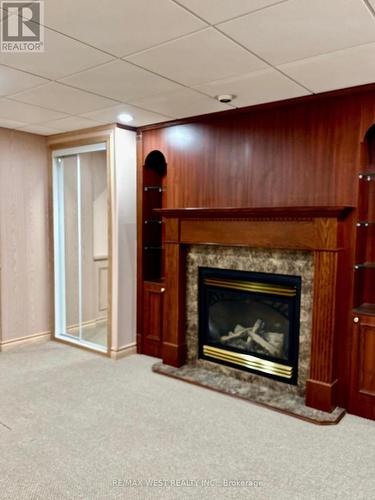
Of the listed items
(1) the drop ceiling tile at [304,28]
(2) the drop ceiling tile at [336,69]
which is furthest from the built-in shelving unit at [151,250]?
(1) the drop ceiling tile at [304,28]

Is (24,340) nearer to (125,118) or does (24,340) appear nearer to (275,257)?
(125,118)

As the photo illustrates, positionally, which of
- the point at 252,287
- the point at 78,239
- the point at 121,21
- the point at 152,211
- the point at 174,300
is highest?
the point at 121,21

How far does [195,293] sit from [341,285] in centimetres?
144

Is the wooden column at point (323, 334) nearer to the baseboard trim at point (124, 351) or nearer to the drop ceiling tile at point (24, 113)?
the baseboard trim at point (124, 351)

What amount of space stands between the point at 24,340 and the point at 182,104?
3226 millimetres

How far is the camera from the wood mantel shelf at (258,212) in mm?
2975

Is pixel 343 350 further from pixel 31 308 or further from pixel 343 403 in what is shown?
pixel 31 308

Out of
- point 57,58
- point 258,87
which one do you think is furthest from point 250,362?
point 57,58

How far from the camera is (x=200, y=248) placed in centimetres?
396

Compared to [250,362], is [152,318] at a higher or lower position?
higher

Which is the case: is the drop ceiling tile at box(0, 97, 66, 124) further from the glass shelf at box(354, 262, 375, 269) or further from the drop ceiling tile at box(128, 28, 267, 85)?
the glass shelf at box(354, 262, 375, 269)

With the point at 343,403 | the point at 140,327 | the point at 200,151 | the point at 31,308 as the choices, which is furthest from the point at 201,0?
the point at 31,308

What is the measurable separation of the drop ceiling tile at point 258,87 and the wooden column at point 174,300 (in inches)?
52.6

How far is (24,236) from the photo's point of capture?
4.66 meters
